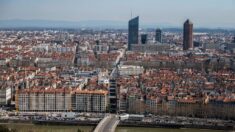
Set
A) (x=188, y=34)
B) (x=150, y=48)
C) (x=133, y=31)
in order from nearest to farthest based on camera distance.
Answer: (x=150, y=48)
(x=188, y=34)
(x=133, y=31)

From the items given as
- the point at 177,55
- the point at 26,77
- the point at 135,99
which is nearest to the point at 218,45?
the point at 177,55

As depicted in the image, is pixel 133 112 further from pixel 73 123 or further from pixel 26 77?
pixel 26 77

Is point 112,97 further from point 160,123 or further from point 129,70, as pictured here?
point 129,70

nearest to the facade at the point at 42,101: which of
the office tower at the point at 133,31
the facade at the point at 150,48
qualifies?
the facade at the point at 150,48

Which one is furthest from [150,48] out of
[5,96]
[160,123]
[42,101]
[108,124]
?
[108,124]

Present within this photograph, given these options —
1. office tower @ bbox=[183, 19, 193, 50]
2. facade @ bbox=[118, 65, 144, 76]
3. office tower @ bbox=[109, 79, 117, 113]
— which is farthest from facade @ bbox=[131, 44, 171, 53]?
office tower @ bbox=[109, 79, 117, 113]

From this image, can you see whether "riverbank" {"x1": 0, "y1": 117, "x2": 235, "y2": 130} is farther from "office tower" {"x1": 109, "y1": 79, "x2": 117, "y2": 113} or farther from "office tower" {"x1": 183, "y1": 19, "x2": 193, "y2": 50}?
"office tower" {"x1": 183, "y1": 19, "x2": 193, "y2": 50}
